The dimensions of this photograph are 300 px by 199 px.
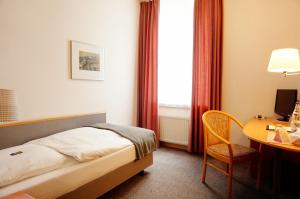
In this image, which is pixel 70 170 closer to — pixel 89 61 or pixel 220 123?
pixel 89 61

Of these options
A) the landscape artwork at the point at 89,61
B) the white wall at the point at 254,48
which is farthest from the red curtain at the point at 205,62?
the landscape artwork at the point at 89,61

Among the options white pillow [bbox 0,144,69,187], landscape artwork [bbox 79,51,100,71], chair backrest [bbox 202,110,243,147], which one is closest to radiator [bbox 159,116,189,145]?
chair backrest [bbox 202,110,243,147]

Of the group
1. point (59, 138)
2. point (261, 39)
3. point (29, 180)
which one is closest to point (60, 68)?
point (59, 138)


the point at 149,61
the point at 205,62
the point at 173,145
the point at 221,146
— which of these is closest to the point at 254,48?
the point at 205,62

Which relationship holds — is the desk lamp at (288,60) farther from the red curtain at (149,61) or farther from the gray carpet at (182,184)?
the red curtain at (149,61)

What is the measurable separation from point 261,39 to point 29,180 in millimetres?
3259

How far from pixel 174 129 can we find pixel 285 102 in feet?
5.91

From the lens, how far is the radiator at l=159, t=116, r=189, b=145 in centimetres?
347

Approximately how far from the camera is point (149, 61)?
3.69 metres

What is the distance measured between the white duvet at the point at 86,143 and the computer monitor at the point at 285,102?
78.1 inches

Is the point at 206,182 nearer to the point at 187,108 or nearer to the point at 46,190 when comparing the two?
the point at 187,108

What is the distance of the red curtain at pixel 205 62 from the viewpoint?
10.0 ft

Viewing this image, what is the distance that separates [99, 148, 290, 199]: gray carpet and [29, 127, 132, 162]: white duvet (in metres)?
0.53

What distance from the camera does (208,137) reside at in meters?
2.32
